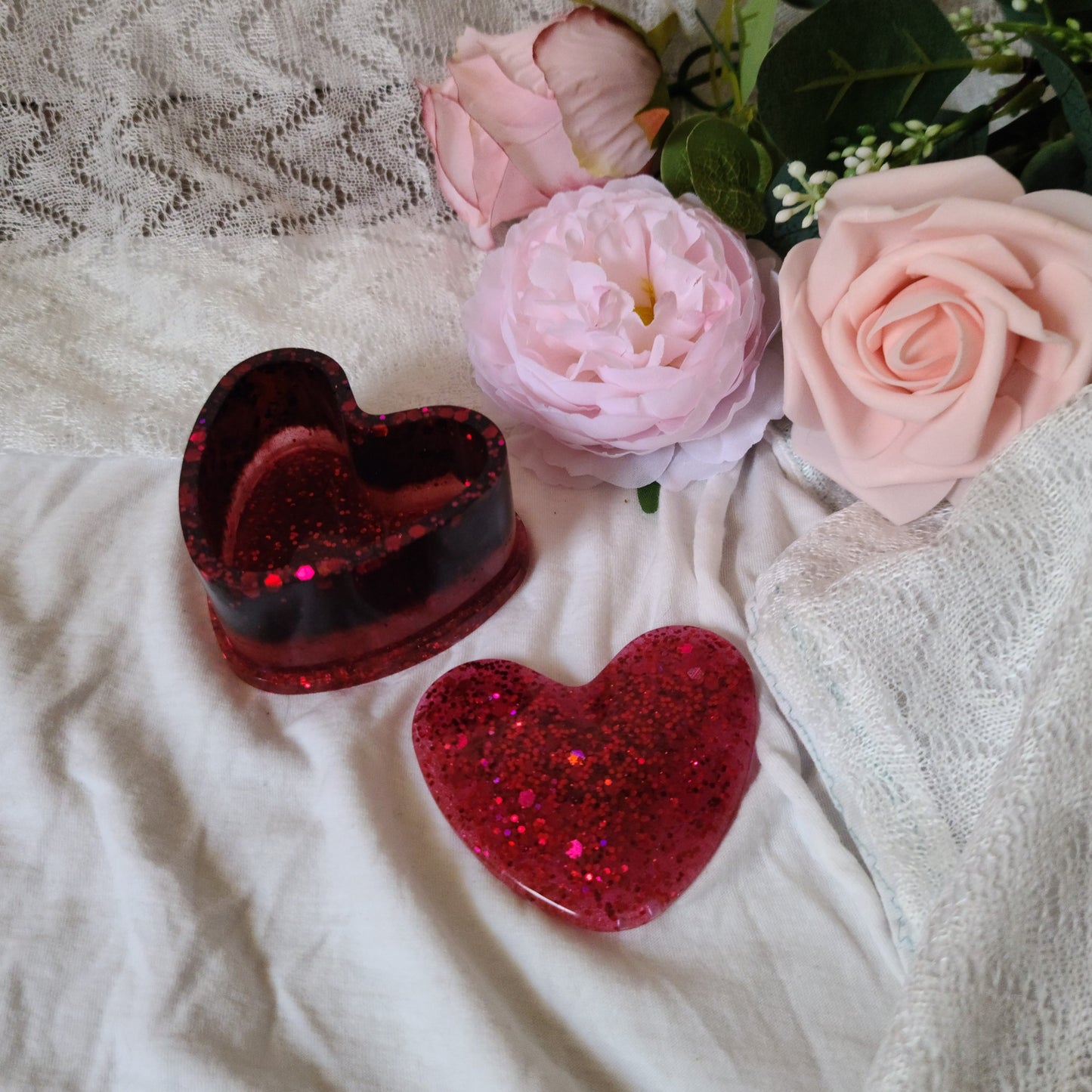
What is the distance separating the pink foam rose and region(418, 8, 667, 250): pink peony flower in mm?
133

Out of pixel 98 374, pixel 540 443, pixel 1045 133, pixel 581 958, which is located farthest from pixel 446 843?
pixel 1045 133

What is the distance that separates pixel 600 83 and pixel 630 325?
0.13m

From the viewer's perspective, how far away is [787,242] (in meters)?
0.50

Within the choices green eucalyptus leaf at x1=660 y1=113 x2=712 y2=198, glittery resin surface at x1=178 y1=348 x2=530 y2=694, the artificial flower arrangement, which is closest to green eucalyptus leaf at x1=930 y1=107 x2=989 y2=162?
the artificial flower arrangement

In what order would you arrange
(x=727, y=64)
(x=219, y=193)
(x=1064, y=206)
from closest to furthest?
(x=1064, y=206) < (x=727, y=64) < (x=219, y=193)

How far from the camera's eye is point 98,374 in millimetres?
555

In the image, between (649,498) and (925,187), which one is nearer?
(925,187)

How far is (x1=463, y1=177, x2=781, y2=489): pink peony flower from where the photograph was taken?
1.42ft

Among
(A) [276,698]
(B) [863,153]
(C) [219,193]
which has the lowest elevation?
(A) [276,698]

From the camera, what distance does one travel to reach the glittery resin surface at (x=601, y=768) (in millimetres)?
372

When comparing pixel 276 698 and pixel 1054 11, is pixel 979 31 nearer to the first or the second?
pixel 1054 11

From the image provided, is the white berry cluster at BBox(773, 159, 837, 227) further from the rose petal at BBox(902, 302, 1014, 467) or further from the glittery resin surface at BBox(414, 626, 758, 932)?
the glittery resin surface at BBox(414, 626, 758, 932)

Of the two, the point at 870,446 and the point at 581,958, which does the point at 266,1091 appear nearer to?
the point at 581,958

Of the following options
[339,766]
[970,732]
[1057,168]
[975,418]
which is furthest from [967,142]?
[339,766]
